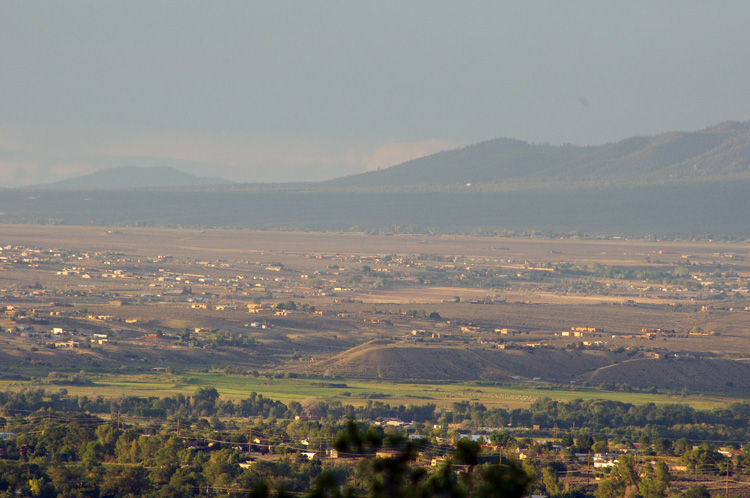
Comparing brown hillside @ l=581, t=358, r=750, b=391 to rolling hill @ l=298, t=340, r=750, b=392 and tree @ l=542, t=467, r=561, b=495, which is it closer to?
rolling hill @ l=298, t=340, r=750, b=392

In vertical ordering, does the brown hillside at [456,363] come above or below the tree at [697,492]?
below

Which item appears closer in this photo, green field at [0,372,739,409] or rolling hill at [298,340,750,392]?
green field at [0,372,739,409]

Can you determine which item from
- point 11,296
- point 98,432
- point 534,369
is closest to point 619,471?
point 98,432

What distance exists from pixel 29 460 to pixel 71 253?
12077 centimetres

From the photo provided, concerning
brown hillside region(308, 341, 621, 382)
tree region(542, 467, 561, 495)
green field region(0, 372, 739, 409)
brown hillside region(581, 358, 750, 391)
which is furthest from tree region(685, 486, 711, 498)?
brown hillside region(308, 341, 621, 382)

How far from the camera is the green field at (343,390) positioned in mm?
58375

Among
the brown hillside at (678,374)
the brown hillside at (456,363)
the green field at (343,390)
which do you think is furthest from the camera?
the brown hillside at (456,363)

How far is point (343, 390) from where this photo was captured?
61438mm

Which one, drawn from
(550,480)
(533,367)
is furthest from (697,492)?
(533,367)

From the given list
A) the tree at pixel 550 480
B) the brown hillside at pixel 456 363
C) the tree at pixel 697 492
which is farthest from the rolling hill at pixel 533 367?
the tree at pixel 697 492

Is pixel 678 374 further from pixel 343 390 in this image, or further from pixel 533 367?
pixel 343 390

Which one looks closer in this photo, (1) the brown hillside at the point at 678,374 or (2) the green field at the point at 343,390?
(2) the green field at the point at 343,390

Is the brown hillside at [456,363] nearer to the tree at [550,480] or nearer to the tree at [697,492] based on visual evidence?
the tree at [550,480]

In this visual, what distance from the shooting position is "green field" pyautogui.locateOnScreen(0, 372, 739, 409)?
192 feet
